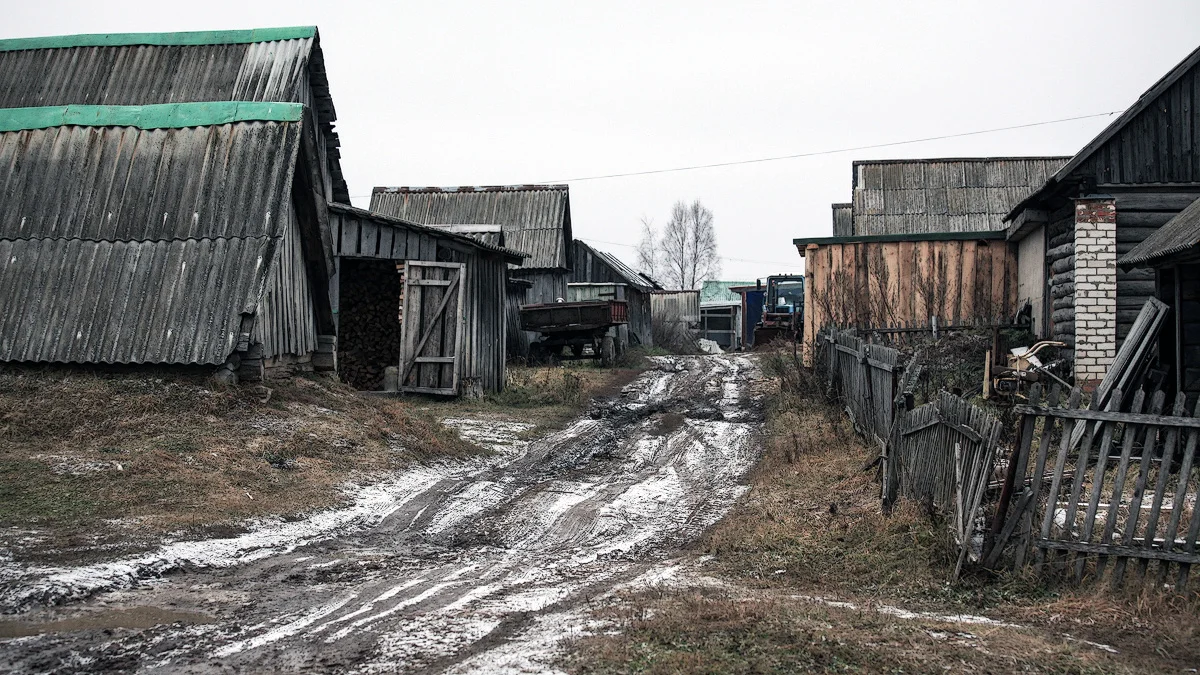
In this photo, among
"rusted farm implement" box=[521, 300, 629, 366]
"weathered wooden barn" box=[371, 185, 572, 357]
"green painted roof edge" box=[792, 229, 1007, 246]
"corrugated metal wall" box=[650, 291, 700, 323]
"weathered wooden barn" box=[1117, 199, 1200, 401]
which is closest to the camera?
"weathered wooden barn" box=[1117, 199, 1200, 401]

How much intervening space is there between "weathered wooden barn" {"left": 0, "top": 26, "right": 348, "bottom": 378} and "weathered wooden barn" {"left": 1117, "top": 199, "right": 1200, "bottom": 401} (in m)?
10.4

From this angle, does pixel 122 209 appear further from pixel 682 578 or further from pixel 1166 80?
pixel 1166 80

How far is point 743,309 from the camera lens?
156 ft

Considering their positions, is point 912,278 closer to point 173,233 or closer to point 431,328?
point 431,328

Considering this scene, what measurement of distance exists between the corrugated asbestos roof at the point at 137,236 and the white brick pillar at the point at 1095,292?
1188cm

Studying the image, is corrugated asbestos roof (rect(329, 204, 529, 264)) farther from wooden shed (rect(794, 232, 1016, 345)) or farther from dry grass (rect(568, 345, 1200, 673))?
dry grass (rect(568, 345, 1200, 673))

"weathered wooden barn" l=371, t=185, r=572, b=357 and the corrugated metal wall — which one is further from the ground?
"weathered wooden barn" l=371, t=185, r=572, b=357

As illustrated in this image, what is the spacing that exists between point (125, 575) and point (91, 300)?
6765 millimetres

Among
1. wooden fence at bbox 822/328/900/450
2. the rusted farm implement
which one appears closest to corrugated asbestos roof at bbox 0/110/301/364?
wooden fence at bbox 822/328/900/450

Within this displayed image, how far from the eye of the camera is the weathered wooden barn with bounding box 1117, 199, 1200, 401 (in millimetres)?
10531

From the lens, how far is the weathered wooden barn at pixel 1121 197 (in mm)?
15047

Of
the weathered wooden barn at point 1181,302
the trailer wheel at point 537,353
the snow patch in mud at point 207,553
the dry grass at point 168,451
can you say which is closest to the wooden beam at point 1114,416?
the weathered wooden barn at point 1181,302

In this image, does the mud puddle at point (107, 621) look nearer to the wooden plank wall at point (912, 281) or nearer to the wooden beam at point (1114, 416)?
the wooden beam at point (1114, 416)

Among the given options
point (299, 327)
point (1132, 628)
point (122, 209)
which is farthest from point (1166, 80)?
point (122, 209)
